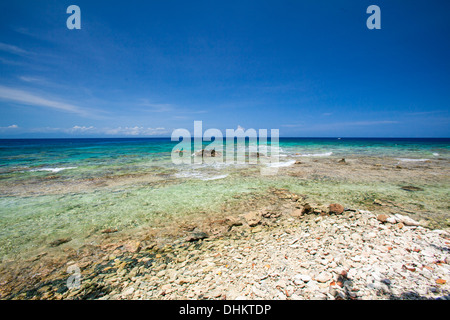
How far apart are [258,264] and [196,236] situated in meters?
2.21

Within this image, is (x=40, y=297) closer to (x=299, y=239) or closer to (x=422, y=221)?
(x=299, y=239)

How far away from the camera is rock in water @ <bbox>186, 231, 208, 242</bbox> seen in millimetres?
5377

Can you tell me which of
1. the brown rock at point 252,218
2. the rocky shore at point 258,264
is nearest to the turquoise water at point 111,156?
Answer: the rocky shore at point 258,264

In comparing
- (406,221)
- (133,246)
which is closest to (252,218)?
(133,246)

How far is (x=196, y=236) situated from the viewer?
5520mm

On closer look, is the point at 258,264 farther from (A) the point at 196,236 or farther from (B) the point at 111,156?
(B) the point at 111,156

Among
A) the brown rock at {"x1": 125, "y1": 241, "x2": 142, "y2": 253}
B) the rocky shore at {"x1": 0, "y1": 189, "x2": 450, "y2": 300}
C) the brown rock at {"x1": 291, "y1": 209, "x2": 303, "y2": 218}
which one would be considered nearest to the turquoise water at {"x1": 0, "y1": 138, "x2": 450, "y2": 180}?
the brown rock at {"x1": 125, "y1": 241, "x2": 142, "y2": 253}

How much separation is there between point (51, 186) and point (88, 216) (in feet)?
25.0

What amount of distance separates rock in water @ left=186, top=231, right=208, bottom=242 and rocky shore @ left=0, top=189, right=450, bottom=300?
3 centimetres

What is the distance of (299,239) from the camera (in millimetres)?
4961

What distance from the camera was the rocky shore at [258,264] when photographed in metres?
3.28

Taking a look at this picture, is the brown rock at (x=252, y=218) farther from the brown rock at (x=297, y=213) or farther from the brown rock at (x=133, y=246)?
the brown rock at (x=133, y=246)

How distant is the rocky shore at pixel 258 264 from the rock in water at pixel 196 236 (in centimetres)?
3
